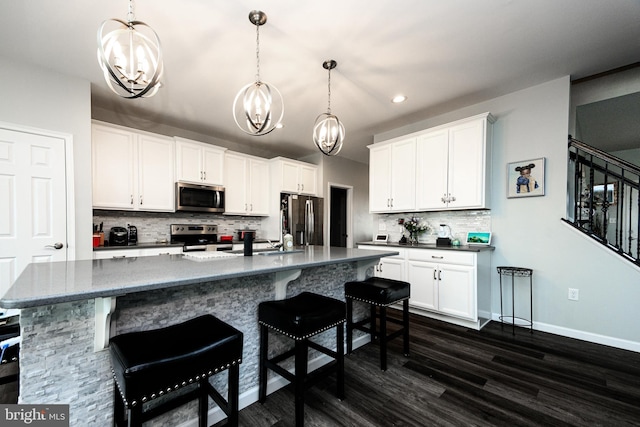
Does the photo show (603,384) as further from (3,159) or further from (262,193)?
(3,159)

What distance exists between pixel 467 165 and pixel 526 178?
631 mm

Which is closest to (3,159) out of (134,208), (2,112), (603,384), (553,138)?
(2,112)

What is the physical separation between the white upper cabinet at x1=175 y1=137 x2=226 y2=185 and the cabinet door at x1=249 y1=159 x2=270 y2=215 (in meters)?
0.60

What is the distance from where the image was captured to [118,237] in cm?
338

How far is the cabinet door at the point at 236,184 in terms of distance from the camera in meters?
4.49

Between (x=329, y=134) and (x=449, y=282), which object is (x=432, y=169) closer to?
(x=449, y=282)

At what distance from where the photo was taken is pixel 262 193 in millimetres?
4961

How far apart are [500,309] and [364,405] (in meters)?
2.42

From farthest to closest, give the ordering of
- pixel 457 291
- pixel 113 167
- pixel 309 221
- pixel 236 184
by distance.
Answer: pixel 309 221 → pixel 236 184 → pixel 113 167 → pixel 457 291

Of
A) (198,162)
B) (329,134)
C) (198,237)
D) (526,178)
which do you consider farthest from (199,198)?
(526,178)

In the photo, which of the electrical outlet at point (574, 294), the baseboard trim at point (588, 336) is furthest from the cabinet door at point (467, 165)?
the baseboard trim at point (588, 336)

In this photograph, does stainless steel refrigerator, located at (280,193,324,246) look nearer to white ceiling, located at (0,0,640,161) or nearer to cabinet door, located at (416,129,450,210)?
white ceiling, located at (0,0,640,161)

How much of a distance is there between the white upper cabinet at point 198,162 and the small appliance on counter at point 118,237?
3.21ft

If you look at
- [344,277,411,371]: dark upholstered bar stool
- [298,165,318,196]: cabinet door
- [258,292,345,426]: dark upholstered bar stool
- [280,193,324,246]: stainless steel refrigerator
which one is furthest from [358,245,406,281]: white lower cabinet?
[298,165,318,196]: cabinet door
